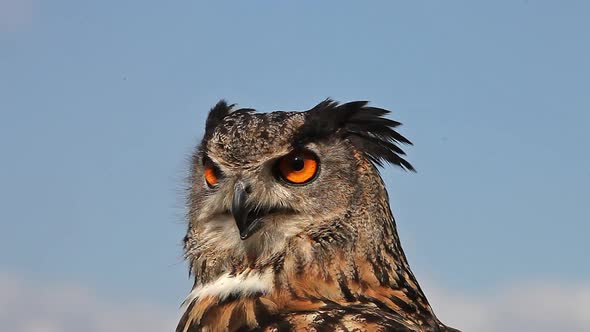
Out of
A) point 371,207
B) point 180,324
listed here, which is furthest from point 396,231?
point 180,324

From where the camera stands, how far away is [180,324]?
595cm

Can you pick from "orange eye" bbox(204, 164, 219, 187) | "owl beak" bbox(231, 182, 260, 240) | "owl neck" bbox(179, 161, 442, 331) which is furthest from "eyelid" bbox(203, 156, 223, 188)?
"owl neck" bbox(179, 161, 442, 331)

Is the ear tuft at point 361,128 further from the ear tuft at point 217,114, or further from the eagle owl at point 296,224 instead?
the ear tuft at point 217,114

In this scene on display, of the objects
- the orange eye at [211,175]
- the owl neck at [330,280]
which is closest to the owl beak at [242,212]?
the owl neck at [330,280]

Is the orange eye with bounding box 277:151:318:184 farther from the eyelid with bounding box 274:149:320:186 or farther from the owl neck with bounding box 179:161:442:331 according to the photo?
the owl neck with bounding box 179:161:442:331

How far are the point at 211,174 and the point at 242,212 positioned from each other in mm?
453

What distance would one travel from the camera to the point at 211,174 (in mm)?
6402

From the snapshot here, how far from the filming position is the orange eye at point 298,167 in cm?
616

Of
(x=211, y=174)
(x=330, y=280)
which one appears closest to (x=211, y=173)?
(x=211, y=174)

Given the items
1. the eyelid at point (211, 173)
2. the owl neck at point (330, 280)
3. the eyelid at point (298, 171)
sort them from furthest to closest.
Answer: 1. the eyelid at point (211, 173)
2. the eyelid at point (298, 171)
3. the owl neck at point (330, 280)

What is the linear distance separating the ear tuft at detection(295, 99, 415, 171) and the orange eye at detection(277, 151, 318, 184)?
0.37 feet

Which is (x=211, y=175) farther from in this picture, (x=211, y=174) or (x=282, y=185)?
(x=282, y=185)

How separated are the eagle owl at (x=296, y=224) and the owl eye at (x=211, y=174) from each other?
0.5 inches

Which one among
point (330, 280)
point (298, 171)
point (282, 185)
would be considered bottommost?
point (330, 280)
